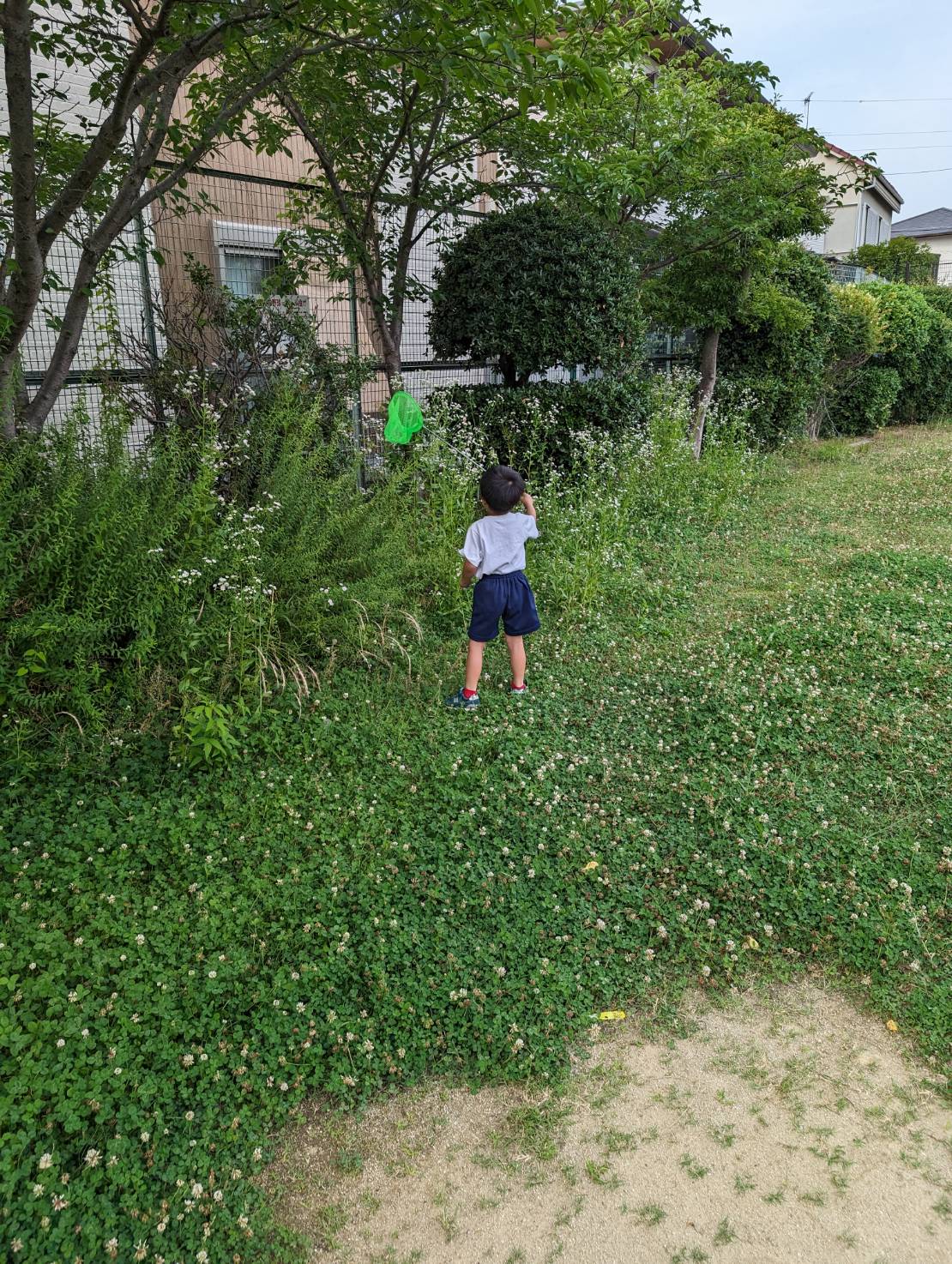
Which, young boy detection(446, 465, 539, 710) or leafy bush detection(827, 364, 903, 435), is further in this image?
leafy bush detection(827, 364, 903, 435)

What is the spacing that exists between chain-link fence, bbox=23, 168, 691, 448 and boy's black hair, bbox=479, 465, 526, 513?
92.3 inches

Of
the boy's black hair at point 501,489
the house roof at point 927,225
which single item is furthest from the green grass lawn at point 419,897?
the house roof at point 927,225

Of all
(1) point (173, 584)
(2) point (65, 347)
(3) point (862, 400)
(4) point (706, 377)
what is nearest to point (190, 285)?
(2) point (65, 347)

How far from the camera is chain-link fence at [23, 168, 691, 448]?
5.60 meters

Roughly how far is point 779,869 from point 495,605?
1924mm

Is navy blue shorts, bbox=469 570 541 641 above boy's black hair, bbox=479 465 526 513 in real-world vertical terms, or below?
below

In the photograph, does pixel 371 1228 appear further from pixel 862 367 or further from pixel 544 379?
pixel 862 367

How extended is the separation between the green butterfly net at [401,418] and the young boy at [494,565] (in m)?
1.46

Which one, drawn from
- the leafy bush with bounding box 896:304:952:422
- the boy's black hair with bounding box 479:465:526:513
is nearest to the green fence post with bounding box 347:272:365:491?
the boy's black hair with bounding box 479:465:526:513

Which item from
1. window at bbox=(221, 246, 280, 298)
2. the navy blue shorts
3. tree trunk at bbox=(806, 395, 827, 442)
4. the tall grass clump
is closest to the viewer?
the tall grass clump

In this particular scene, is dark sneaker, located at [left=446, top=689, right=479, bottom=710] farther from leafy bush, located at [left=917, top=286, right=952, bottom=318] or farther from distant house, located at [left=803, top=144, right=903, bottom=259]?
distant house, located at [left=803, top=144, right=903, bottom=259]

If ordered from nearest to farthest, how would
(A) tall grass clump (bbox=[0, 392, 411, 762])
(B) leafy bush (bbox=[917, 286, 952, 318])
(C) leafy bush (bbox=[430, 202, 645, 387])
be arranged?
(A) tall grass clump (bbox=[0, 392, 411, 762]) → (C) leafy bush (bbox=[430, 202, 645, 387]) → (B) leafy bush (bbox=[917, 286, 952, 318])

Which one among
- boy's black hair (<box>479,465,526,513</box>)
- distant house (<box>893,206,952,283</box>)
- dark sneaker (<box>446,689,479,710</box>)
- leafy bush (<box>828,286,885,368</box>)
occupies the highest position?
distant house (<box>893,206,952,283</box>)

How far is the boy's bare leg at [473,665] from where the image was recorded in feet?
14.7
